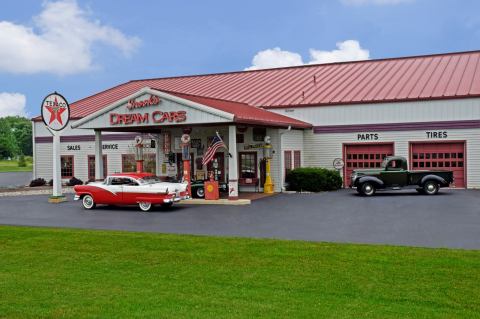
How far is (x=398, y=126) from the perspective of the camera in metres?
27.6

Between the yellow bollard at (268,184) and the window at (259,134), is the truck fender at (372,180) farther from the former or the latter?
the window at (259,134)

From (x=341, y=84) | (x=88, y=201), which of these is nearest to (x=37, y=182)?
(x=88, y=201)

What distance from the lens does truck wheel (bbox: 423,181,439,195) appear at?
23125mm

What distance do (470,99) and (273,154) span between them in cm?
1012

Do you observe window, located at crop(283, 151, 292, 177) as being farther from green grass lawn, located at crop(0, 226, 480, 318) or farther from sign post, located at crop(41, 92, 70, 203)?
green grass lawn, located at crop(0, 226, 480, 318)

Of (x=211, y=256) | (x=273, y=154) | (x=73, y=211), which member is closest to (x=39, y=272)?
(x=211, y=256)

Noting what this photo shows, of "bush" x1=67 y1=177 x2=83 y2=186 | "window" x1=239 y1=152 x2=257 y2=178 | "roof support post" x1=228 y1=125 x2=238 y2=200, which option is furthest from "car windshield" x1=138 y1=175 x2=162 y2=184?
"bush" x1=67 y1=177 x2=83 y2=186

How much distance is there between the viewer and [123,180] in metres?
20.0

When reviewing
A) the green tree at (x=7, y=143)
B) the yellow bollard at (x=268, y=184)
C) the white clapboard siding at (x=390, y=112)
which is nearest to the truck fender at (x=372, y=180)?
the yellow bollard at (x=268, y=184)

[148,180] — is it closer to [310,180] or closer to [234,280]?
[310,180]

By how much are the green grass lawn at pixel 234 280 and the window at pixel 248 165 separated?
48.5 ft

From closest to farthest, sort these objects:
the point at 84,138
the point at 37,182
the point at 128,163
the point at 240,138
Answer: the point at 240,138 → the point at 128,163 → the point at 84,138 → the point at 37,182

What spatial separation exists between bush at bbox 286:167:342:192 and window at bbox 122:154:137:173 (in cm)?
1125

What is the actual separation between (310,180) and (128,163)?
42.7ft
